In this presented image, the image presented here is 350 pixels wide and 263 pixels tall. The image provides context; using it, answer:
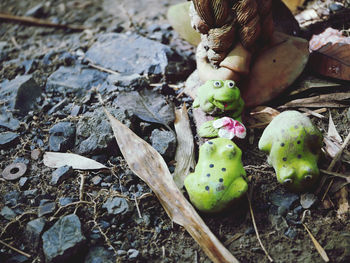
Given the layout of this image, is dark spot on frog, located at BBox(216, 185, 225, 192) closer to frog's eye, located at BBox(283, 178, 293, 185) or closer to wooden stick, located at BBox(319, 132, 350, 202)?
frog's eye, located at BBox(283, 178, 293, 185)

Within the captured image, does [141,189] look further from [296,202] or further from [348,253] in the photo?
[348,253]

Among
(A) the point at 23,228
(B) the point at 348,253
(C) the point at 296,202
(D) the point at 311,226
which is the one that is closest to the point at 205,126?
(C) the point at 296,202

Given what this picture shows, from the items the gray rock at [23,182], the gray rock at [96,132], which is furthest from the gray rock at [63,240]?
the gray rock at [96,132]

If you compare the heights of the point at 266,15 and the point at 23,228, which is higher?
the point at 266,15

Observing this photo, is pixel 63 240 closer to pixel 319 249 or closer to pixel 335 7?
pixel 319 249

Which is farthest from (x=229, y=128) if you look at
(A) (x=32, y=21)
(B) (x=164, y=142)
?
(A) (x=32, y=21)

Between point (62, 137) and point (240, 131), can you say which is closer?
point (240, 131)
